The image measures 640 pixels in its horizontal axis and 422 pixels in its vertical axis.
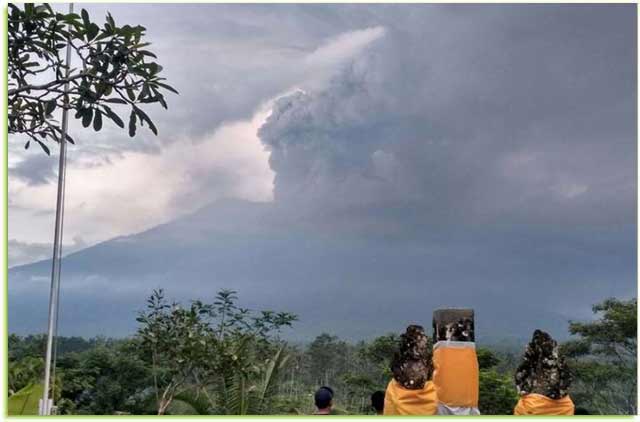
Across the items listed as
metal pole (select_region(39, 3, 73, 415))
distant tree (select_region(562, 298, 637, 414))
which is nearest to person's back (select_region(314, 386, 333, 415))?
metal pole (select_region(39, 3, 73, 415))

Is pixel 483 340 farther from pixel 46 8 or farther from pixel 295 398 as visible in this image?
pixel 46 8

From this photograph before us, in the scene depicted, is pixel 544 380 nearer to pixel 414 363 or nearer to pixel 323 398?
pixel 414 363

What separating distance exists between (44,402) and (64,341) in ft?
7.01

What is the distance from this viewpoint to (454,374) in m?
3.46

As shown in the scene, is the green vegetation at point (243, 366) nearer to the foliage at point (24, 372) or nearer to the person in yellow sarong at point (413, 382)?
the foliage at point (24, 372)

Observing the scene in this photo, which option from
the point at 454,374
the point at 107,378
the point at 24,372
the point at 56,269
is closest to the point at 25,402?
the point at 56,269

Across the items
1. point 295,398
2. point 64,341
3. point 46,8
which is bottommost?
point 295,398

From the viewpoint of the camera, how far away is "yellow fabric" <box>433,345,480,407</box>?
3455mm

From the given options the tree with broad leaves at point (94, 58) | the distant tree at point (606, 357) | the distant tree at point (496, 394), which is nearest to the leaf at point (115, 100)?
the tree with broad leaves at point (94, 58)

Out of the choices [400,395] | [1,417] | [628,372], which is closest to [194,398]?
[1,417]

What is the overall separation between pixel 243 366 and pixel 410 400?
7.30 ft

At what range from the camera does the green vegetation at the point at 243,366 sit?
17.5 feet

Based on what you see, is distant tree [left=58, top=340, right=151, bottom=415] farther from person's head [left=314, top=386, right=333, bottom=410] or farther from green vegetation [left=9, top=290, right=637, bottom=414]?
person's head [left=314, top=386, right=333, bottom=410]

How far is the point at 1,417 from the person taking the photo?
12.2 feet
